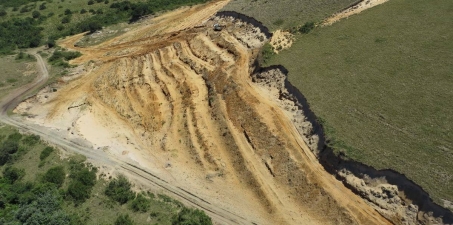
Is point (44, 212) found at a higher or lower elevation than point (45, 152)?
lower

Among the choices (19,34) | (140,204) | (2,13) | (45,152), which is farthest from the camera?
(2,13)

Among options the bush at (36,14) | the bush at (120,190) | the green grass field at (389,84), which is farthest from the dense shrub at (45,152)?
the bush at (36,14)

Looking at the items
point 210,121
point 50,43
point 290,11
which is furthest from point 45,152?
point 50,43

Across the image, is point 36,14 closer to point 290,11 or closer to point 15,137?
point 15,137

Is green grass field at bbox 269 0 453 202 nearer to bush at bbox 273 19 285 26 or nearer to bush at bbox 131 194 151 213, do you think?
bush at bbox 273 19 285 26

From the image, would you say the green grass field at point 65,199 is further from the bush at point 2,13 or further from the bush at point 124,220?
the bush at point 2,13

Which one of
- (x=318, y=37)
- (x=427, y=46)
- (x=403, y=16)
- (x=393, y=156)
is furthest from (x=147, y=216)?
(x=403, y=16)
